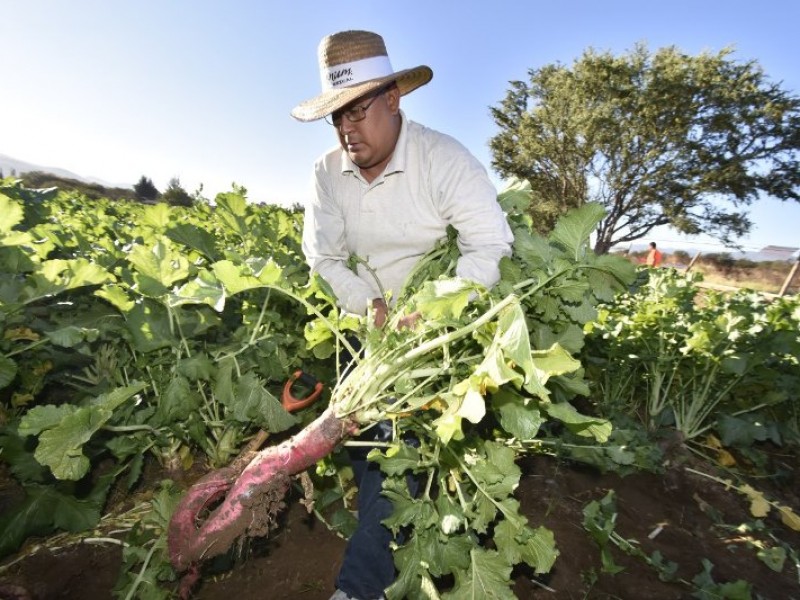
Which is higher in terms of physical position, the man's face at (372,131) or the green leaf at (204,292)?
the man's face at (372,131)

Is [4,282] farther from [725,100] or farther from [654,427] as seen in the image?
[725,100]

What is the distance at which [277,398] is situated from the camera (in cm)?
203

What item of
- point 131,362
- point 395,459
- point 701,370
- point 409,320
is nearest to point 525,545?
point 395,459

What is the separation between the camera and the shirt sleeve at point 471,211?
1853 millimetres

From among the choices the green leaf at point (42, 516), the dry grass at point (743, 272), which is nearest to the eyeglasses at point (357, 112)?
the green leaf at point (42, 516)

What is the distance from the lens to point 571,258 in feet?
5.47

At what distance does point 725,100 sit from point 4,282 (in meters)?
26.1

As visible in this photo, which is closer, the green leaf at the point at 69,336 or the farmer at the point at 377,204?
the green leaf at the point at 69,336

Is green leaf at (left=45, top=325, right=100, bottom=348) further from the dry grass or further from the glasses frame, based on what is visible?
the dry grass

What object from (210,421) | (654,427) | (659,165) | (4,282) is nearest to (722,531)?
(654,427)

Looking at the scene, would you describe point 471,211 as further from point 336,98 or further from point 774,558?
point 774,558

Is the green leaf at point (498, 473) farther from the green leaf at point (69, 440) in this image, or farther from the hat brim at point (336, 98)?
the hat brim at point (336, 98)

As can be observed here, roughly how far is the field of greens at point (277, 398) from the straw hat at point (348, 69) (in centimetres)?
74

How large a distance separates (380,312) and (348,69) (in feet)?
3.54
